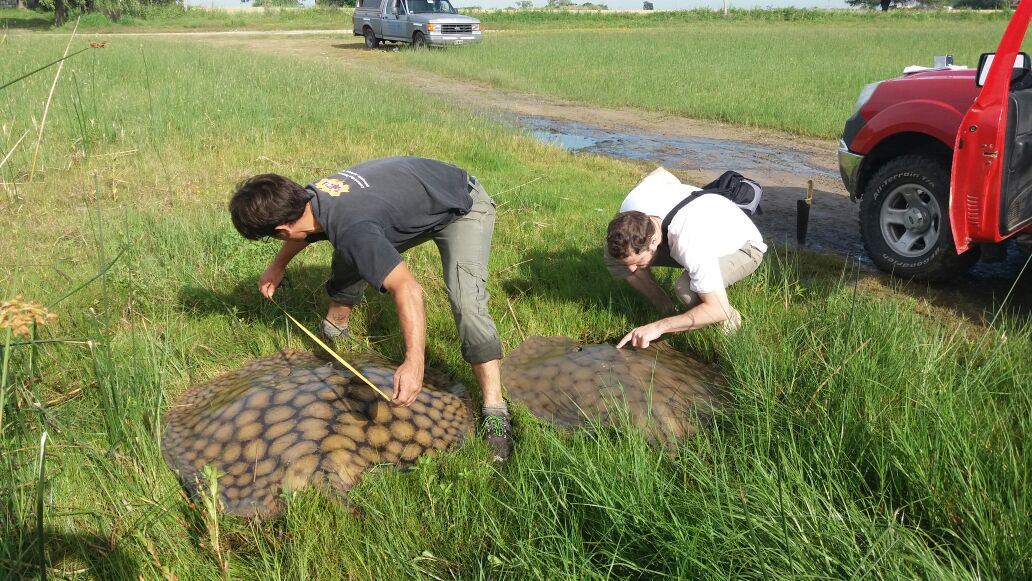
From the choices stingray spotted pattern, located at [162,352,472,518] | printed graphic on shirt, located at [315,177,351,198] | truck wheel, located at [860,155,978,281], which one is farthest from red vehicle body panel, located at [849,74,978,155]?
printed graphic on shirt, located at [315,177,351,198]

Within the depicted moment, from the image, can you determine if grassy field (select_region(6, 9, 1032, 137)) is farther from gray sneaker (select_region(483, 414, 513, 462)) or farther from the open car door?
gray sneaker (select_region(483, 414, 513, 462))

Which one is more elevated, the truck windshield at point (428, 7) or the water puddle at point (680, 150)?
the truck windshield at point (428, 7)

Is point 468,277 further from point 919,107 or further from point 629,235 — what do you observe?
point 919,107

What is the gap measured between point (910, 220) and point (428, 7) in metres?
21.3

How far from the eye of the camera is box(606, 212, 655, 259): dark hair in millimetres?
3496

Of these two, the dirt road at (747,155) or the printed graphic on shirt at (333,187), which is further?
the dirt road at (747,155)

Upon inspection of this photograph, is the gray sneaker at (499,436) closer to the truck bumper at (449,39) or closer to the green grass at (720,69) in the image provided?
the green grass at (720,69)

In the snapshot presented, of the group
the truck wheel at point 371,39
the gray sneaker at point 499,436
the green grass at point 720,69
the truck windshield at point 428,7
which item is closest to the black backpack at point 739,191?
the gray sneaker at point 499,436

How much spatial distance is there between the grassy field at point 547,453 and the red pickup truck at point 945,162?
0.54 m

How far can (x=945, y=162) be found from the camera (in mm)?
4539

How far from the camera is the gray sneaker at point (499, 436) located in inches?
116

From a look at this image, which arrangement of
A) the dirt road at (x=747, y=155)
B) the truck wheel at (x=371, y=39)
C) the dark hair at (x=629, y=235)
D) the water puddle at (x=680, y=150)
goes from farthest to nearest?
the truck wheel at (x=371, y=39)
the water puddle at (x=680, y=150)
the dirt road at (x=747, y=155)
the dark hair at (x=629, y=235)

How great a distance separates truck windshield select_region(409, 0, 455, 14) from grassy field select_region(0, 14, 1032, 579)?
2014 cm

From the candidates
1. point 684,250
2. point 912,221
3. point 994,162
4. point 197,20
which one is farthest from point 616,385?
point 197,20
